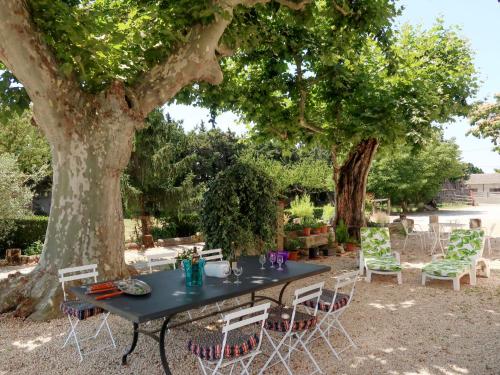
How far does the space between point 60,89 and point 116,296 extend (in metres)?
3.29

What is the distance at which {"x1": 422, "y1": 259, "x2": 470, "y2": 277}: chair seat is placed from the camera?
6.61m

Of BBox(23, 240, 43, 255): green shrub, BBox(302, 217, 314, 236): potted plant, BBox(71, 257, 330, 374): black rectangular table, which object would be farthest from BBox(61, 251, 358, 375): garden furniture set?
BBox(23, 240, 43, 255): green shrub

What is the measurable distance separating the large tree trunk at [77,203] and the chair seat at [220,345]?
2946 millimetres

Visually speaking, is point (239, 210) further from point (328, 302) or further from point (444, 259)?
point (444, 259)

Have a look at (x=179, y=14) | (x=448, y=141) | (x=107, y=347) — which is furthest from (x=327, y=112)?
(x=448, y=141)

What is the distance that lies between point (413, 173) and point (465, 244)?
62.9ft

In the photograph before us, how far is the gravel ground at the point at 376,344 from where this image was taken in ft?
12.3

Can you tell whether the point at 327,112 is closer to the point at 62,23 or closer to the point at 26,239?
the point at 62,23

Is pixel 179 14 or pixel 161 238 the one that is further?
→ pixel 161 238

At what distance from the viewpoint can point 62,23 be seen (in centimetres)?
495

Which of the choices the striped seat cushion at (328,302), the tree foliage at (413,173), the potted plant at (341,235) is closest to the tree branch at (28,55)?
the striped seat cushion at (328,302)

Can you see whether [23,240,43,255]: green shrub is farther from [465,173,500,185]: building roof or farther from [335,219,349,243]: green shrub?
[465,173,500,185]: building roof

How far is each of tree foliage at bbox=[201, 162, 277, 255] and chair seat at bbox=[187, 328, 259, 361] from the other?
11.6ft

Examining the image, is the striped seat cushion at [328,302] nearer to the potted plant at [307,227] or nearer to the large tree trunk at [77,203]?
the large tree trunk at [77,203]
